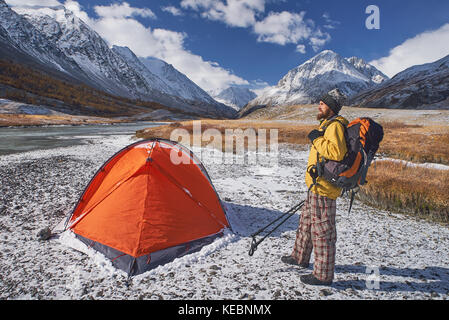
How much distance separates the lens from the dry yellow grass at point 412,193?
764 cm

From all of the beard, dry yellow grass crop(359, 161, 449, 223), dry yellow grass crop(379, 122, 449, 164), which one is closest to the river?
the beard

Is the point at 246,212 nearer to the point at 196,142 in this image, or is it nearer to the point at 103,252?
the point at 103,252

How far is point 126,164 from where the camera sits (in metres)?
6.06

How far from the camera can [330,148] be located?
3.43 m

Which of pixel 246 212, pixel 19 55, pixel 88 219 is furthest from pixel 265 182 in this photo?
pixel 19 55

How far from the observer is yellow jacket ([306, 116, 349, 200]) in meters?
3.40

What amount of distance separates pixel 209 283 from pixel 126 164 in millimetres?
3678

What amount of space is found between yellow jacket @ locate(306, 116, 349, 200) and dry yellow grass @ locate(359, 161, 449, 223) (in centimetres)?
625

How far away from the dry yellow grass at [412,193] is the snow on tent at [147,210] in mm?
6319

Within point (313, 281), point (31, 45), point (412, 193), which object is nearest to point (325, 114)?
point (313, 281)

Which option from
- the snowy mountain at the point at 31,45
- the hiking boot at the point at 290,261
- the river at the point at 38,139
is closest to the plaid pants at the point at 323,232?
the hiking boot at the point at 290,261

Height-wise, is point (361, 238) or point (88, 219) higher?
point (88, 219)

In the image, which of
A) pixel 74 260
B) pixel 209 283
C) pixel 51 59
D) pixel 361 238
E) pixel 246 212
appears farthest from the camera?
pixel 51 59
